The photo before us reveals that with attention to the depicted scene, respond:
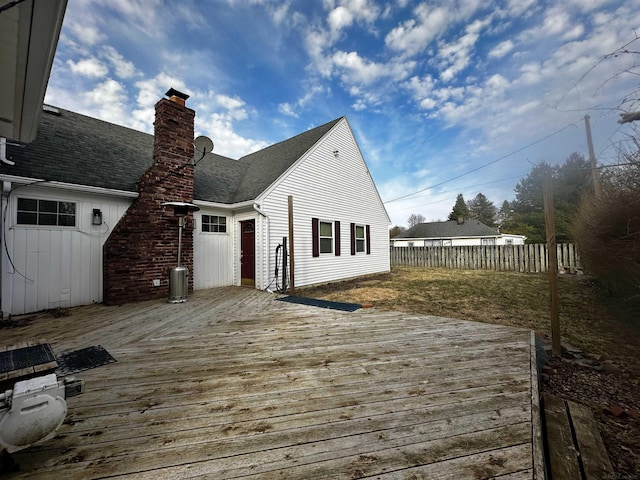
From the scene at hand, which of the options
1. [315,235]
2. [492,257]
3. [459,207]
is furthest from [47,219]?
[459,207]

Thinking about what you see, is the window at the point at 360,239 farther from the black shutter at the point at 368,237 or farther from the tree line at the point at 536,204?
the tree line at the point at 536,204

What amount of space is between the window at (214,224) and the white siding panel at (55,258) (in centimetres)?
211

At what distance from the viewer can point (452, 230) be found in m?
26.4

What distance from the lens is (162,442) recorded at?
4.99 ft

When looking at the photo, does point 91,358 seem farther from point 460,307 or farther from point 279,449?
point 460,307

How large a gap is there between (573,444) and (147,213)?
752 centimetres

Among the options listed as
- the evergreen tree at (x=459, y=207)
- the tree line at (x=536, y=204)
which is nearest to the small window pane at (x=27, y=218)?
the tree line at (x=536, y=204)

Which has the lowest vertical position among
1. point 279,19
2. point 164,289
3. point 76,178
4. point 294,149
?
point 164,289

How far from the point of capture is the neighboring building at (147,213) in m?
4.98

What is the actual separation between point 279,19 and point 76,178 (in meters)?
7.08

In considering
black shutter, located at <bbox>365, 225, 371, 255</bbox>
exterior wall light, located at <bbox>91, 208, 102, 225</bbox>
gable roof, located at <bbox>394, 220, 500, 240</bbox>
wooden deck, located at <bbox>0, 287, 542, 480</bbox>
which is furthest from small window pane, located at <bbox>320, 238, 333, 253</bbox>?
gable roof, located at <bbox>394, 220, 500, 240</bbox>

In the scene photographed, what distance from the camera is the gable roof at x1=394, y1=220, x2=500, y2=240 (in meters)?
24.8

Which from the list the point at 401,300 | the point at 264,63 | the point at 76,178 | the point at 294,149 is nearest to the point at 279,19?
the point at 264,63

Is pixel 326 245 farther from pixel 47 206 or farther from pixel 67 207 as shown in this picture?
pixel 47 206
